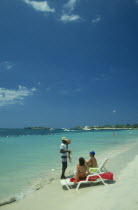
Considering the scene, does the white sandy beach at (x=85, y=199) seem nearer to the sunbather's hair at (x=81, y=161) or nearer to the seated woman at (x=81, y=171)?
the seated woman at (x=81, y=171)

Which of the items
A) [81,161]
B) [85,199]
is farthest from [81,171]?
[85,199]

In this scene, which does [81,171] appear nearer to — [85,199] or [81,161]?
[81,161]

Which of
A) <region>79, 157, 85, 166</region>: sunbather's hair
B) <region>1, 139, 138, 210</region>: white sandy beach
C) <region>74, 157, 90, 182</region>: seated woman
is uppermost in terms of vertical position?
<region>79, 157, 85, 166</region>: sunbather's hair

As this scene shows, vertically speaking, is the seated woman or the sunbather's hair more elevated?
the sunbather's hair

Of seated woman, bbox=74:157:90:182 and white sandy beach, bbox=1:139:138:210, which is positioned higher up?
seated woman, bbox=74:157:90:182

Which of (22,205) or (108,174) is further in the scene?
(108,174)

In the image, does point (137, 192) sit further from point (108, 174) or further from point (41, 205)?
point (41, 205)

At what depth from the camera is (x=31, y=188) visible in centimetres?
824

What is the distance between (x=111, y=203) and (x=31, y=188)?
3.80m

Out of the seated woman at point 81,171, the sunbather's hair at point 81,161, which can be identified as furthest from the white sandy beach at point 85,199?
the sunbather's hair at point 81,161

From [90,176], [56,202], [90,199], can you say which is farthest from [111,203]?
[90,176]

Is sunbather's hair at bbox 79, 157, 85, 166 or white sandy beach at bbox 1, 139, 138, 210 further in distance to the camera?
sunbather's hair at bbox 79, 157, 85, 166

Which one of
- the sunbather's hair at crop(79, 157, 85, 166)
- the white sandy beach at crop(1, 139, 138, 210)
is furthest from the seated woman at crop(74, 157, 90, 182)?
the white sandy beach at crop(1, 139, 138, 210)

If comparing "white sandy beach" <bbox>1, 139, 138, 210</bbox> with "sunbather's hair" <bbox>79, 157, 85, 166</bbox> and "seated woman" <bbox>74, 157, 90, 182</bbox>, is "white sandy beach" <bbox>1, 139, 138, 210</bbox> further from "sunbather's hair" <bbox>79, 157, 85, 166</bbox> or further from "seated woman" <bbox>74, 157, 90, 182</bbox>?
"sunbather's hair" <bbox>79, 157, 85, 166</bbox>
